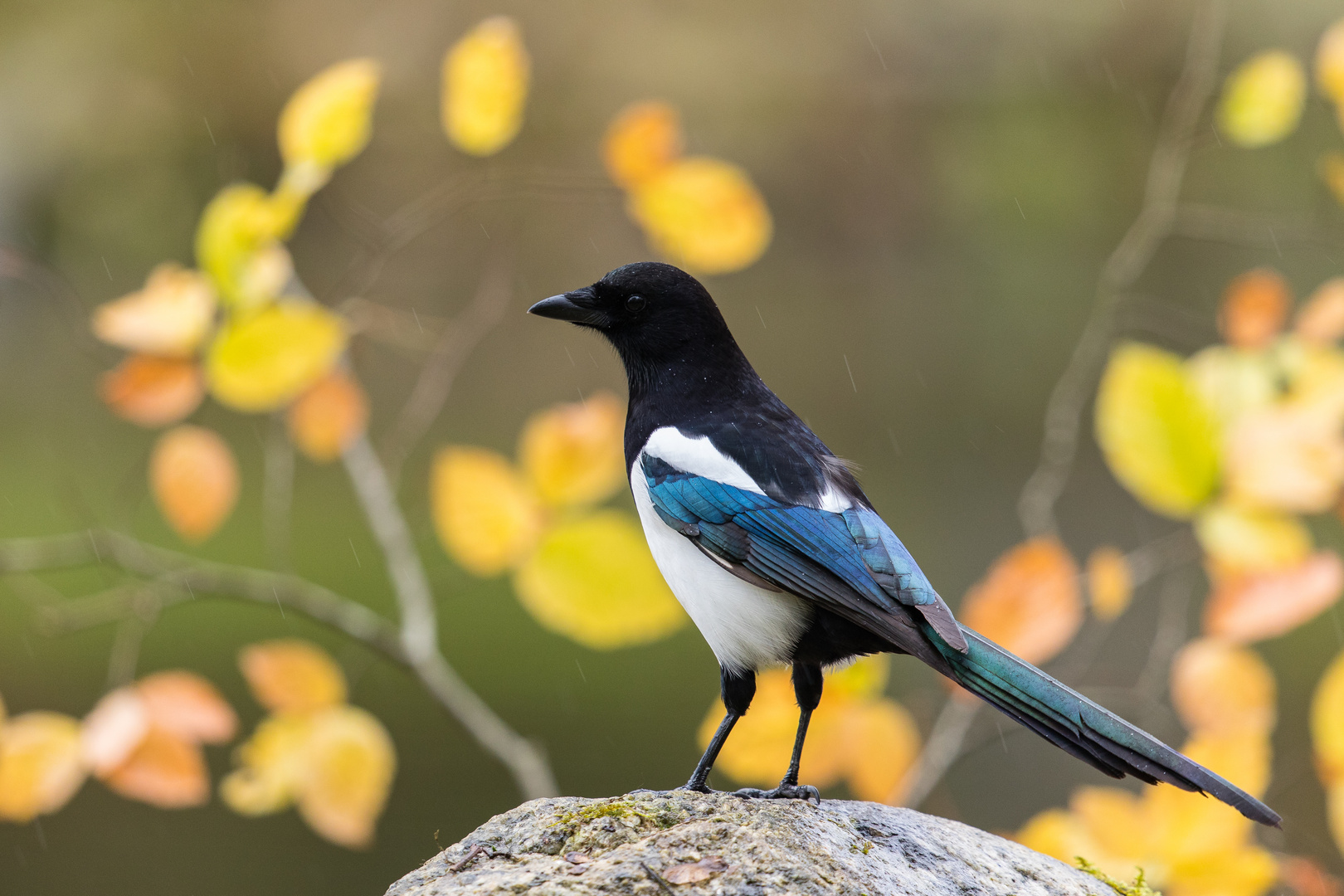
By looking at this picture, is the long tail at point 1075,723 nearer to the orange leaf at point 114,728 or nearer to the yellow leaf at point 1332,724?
the yellow leaf at point 1332,724

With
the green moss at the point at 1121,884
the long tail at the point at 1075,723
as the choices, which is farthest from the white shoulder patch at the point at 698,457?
the green moss at the point at 1121,884

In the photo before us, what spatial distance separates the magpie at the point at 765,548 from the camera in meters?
1.46

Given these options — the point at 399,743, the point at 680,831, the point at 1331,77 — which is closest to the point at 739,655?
the point at 680,831

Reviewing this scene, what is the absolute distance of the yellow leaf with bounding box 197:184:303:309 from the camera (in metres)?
1.88

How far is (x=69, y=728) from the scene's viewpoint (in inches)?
81.3

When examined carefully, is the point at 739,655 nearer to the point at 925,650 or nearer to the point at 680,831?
the point at 925,650

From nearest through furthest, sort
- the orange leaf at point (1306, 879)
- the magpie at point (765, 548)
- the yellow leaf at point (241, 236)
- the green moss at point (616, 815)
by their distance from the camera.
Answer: the green moss at point (616, 815) → the magpie at point (765, 548) → the yellow leaf at point (241, 236) → the orange leaf at point (1306, 879)

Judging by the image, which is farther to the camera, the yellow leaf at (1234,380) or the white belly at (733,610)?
the yellow leaf at (1234,380)

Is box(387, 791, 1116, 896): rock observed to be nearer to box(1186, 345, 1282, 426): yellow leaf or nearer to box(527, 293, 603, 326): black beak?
box(527, 293, 603, 326): black beak

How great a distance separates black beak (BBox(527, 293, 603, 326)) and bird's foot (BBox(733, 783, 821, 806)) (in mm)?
840

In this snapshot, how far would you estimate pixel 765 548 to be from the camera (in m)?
1.62

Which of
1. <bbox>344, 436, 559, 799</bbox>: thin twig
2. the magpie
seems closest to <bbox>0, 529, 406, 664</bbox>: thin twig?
<bbox>344, 436, 559, 799</bbox>: thin twig

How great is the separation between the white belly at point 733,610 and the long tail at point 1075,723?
0.24 meters

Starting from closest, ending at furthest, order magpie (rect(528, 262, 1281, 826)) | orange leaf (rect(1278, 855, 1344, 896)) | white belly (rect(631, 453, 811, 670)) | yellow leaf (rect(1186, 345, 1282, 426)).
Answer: magpie (rect(528, 262, 1281, 826)) < white belly (rect(631, 453, 811, 670)) < yellow leaf (rect(1186, 345, 1282, 426)) < orange leaf (rect(1278, 855, 1344, 896))
